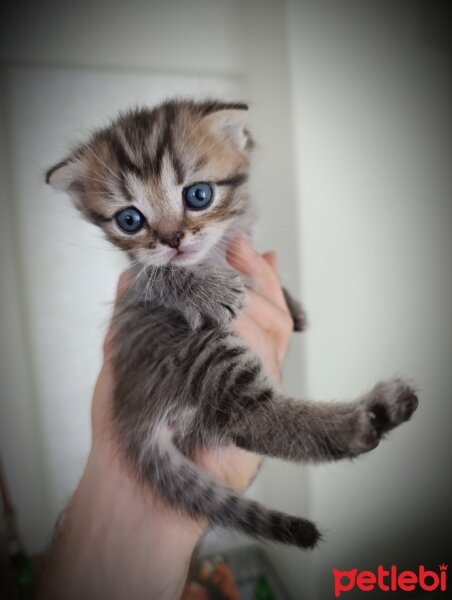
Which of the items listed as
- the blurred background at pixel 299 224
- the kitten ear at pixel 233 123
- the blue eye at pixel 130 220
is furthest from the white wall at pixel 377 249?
the blue eye at pixel 130 220

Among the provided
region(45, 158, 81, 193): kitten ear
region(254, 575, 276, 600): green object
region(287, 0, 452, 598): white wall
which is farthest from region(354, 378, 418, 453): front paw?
region(45, 158, 81, 193): kitten ear

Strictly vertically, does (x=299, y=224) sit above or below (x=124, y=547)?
above

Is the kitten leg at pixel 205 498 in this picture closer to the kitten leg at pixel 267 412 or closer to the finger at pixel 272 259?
the kitten leg at pixel 267 412

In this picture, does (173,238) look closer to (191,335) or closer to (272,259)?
(191,335)

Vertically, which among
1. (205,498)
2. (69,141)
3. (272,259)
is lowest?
(205,498)

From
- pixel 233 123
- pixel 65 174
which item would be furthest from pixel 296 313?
pixel 65 174

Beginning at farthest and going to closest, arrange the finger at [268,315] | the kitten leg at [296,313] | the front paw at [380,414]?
the kitten leg at [296,313] < the finger at [268,315] < the front paw at [380,414]
